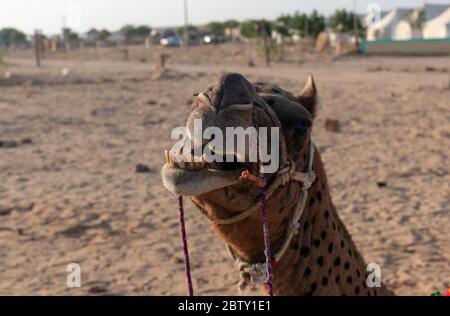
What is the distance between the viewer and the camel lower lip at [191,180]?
172cm

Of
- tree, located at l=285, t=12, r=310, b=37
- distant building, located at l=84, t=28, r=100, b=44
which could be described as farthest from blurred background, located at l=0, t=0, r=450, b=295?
distant building, located at l=84, t=28, r=100, b=44

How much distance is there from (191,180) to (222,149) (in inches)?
5.3

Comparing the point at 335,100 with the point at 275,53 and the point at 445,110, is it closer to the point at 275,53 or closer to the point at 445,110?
the point at 445,110

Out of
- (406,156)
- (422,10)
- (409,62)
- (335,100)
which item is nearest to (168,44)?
(422,10)

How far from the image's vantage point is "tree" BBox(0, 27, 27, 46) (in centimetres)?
7868

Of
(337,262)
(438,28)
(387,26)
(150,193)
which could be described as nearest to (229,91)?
(337,262)

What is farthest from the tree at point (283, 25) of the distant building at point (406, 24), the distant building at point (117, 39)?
the distant building at point (117, 39)

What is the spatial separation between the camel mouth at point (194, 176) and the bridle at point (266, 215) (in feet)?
0.26

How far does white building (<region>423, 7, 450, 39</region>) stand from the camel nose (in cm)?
4709

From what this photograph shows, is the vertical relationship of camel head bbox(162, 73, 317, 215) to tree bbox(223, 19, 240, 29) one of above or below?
below

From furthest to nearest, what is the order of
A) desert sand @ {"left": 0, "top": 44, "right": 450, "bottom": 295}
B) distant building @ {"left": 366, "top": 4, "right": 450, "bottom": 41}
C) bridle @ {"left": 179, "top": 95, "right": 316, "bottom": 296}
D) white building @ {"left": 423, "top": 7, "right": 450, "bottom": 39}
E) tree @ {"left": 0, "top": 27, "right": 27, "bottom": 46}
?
tree @ {"left": 0, "top": 27, "right": 27, "bottom": 46}, distant building @ {"left": 366, "top": 4, "right": 450, "bottom": 41}, white building @ {"left": 423, "top": 7, "right": 450, "bottom": 39}, desert sand @ {"left": 0, "top": 44, "right": 450, "bottom": 295}, bridle @ {"left": 179, "top": 95, "right": 316, "bottom": 296}

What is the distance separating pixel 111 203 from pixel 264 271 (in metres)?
6.02

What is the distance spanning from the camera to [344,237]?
299 centimetres

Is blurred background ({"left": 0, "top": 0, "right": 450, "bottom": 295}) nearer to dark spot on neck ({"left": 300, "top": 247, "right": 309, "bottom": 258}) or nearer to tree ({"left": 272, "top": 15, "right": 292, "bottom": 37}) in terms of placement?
dark spot on neck ({"left": 300, "top": 247, "right": 309, "bottom": 258})
